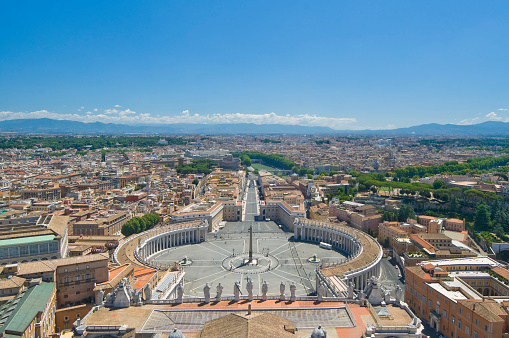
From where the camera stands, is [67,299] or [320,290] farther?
[320,290]

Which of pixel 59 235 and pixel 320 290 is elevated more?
pixel 59 235

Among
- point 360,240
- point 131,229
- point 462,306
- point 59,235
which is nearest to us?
point 462,306

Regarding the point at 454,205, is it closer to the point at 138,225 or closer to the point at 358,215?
the point at 358,215

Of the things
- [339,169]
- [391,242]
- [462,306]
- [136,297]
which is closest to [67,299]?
[136,297]

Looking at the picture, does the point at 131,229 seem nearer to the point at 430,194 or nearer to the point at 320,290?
the point at 320,290

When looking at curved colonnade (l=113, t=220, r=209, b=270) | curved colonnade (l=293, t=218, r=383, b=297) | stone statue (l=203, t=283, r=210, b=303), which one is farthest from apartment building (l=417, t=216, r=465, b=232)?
stone statue (l=203, t=283, r=210, b=303)

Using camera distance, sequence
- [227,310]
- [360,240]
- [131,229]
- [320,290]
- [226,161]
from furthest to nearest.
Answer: [226,161]
[131,229]
[360,240]
[320,290]
[227,310]

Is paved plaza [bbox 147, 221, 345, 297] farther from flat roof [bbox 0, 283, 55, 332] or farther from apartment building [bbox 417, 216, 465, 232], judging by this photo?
apartment building [bbox 417, 216, 465, 232]
